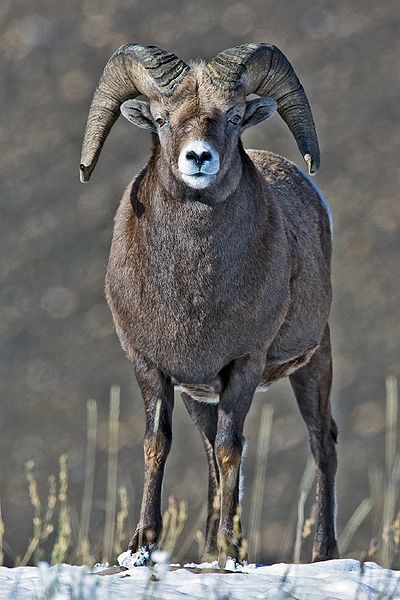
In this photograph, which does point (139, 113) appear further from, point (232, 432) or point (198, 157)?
point (232, 432)

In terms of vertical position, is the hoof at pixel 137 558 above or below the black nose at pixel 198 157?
below

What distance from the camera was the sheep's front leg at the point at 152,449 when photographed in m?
8.52

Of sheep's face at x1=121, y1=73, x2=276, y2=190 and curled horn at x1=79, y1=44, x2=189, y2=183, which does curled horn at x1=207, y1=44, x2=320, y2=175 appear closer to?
sheep's face at x1=121, y1=73, x2=276, y2=190

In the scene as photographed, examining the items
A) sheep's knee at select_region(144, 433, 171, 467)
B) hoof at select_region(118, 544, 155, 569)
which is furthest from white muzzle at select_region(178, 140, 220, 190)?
hoof at select_region(118, 544, 155, 569)

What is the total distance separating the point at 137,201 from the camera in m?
9.37

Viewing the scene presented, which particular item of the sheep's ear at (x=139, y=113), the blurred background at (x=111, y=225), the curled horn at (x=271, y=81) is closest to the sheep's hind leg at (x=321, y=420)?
the curled horn at (x=271, y=81)

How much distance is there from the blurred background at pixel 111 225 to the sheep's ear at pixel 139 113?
29548 millimetres

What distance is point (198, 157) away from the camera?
8250 mm

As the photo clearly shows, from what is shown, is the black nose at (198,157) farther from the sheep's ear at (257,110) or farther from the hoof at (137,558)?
the hoof at (137,558)

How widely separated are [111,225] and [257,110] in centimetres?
3558

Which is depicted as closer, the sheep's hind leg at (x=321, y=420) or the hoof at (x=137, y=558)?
the hoof at (x=137, y=558)

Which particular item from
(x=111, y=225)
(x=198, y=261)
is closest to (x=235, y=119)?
(x=198, y=261)

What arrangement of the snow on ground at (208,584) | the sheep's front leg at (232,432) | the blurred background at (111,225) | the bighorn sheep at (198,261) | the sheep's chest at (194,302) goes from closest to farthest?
the snow on ground at (208,584)
the sheep's front leg at (232,432)
the bighorn sheep at (198,261)
the sheep's chest at (194,302)
the blurred background at (111,225)

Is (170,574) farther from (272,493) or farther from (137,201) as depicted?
(272,493)
